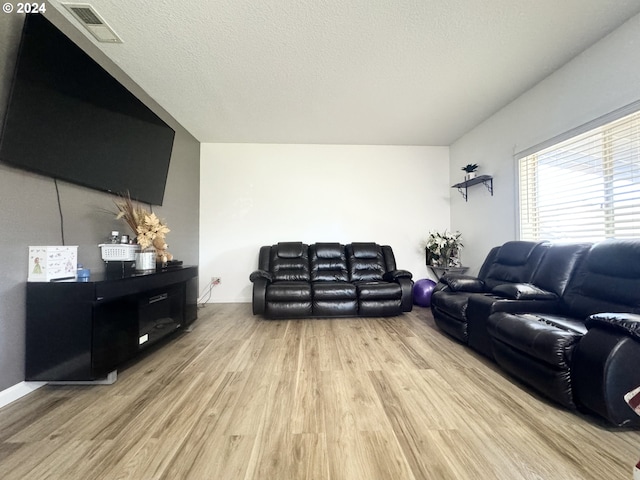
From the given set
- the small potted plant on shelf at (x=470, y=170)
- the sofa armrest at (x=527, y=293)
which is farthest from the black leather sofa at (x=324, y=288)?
the small potted plant on shelf at (x=470, y=170)

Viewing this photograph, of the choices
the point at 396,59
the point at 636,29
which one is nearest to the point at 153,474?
the point at 396,59

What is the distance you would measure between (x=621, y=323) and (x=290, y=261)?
3282 millimetres

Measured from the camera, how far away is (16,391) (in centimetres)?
154

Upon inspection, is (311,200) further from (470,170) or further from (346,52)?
(470,170)

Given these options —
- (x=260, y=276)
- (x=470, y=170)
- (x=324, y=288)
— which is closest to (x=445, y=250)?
(x=470, y=170)

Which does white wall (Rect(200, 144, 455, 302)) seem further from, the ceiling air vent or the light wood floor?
the light wood floor

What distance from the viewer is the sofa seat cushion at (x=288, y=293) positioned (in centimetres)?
317

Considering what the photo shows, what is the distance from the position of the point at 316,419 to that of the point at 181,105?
11.9 ft

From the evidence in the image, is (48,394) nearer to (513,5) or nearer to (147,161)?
(147,161)

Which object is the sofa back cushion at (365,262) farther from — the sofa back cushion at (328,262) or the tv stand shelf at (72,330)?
the tv stand shelf at (72,330)

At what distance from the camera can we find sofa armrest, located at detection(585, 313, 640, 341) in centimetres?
121

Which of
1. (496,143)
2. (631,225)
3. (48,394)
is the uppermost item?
(496,143)

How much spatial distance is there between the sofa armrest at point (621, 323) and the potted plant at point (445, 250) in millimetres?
2576

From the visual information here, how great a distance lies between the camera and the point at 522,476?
1014 mm
